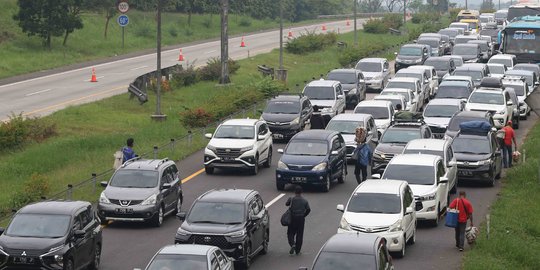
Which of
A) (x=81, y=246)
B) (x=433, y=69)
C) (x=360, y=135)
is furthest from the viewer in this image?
(x=433, y=69)

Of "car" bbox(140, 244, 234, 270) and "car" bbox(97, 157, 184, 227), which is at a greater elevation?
"car" bbox(140, 244, 234, 270)

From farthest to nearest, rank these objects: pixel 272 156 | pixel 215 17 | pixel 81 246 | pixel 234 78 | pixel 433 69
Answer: pixel 215 17 → pixel 234 78 → pixel 433 69 → pixel 272 156 → pixel 81 246

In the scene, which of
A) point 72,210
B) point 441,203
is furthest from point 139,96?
point 72,210

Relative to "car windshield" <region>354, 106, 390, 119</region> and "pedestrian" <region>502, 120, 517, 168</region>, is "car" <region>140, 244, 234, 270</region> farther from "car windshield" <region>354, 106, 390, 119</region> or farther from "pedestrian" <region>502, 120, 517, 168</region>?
"car windshield" <region>354, 106, 390, 119</region>

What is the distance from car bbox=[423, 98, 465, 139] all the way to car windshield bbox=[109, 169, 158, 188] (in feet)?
57.6

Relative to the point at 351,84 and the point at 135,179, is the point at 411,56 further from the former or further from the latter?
the point at 135,179

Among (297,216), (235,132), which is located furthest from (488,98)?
(297,216)

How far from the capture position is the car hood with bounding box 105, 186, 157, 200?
3073 cm

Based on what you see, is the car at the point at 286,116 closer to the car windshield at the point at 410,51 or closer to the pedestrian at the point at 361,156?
the pedestrian at the point at 361,156

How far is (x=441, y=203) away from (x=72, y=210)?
11.2m

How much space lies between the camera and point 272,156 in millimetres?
44688

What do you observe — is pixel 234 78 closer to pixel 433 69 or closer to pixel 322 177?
pixel 433 69

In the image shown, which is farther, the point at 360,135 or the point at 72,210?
the point at 360,135

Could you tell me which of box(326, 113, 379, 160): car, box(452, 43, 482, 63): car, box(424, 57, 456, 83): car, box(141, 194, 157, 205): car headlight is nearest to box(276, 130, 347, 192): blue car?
box(326, 113, 379, 160): car
